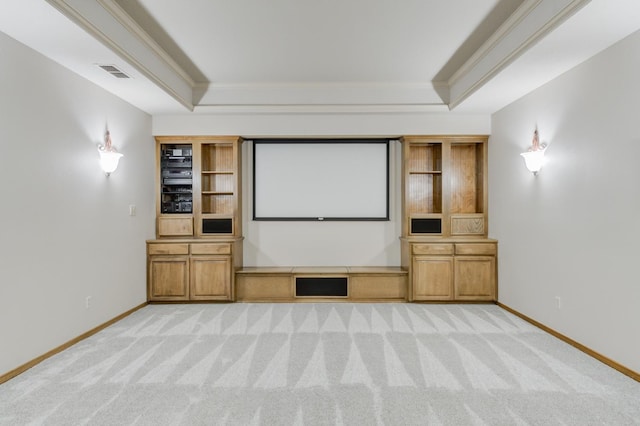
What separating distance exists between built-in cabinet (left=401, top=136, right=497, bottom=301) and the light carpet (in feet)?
3.14

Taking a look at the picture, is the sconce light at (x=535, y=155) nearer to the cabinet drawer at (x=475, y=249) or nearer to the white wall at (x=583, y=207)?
the white wall at (x=583, y=207)

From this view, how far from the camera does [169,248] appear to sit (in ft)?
17.2

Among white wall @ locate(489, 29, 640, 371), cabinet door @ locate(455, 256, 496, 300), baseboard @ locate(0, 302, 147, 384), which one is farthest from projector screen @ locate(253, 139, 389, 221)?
baseboard @ locate(0, 302, 147, 384)

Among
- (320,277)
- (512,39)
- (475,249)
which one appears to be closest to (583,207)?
(512,39)

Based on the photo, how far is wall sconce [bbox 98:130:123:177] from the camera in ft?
13.7

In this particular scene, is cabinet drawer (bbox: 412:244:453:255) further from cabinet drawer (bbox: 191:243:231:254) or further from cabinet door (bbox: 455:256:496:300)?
cabinet drawer (bbox: 191:243:231:254)

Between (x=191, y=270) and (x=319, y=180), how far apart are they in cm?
235

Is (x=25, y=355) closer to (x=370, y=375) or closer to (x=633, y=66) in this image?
(x=370, y=375)

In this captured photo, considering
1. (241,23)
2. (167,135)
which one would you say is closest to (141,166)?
(167,135)

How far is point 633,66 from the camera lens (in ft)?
9.52

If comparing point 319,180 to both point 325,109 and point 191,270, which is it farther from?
point 191,270

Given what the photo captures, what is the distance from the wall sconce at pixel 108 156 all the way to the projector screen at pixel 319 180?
2054mm

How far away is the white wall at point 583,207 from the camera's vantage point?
2.96 m

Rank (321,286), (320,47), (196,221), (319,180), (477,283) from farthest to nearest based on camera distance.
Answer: (319,180), (196,221), (321,286), (477,283), (320,47)
